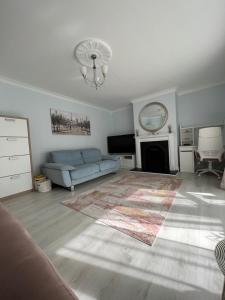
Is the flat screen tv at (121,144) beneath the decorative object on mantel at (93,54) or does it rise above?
beneath

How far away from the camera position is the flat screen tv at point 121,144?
203 inches

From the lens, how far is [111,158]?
14.7ft

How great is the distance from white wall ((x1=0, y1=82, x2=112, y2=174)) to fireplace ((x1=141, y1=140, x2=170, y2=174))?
1.90 meters

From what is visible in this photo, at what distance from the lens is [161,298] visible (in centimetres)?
94

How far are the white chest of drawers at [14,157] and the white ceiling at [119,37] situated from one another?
100 centimetres

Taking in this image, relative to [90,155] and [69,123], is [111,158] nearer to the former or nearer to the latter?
[90,155]

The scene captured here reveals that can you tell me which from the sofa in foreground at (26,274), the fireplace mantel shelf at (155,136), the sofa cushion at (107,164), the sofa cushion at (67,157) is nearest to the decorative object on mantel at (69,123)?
the sofa cushion at (67,157)

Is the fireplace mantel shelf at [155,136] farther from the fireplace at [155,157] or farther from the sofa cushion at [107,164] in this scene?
the sofa cushion at [107,164]

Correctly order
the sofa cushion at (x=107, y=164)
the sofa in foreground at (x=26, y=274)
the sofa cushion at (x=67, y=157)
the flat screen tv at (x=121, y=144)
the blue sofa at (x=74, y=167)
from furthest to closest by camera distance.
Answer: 1. the flat screen tv at (x=121, y=144)
2. the sofa cushion at (x=107, y=164)
3. the sofa cushion at (x=67, y=157)
4. the blue sofa at (x=74, y=167)
5. the sofa in foreground at (x=26, y=274)

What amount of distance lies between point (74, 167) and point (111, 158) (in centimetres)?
147

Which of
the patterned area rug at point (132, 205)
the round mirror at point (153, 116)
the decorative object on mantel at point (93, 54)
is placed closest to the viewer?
the patterned area rug at point (132, 205)

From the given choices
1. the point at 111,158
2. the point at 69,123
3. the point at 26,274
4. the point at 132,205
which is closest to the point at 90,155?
the point at 111,158

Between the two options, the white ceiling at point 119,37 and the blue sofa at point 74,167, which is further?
the blue sofa at point 74,167

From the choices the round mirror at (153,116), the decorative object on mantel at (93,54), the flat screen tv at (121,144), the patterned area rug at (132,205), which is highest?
the decorative object on mantel at (93,54)
